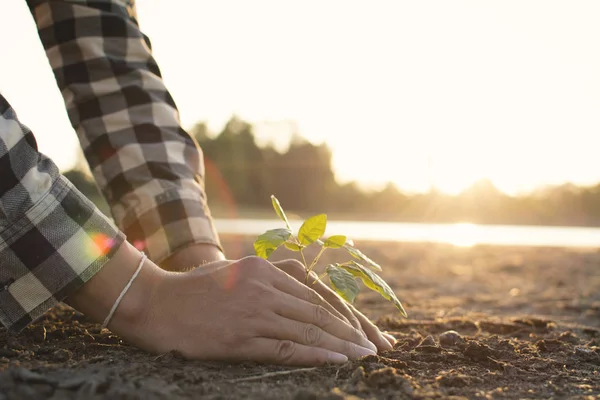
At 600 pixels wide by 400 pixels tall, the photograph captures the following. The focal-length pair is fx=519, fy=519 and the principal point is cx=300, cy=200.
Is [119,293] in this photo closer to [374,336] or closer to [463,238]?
[374,336]

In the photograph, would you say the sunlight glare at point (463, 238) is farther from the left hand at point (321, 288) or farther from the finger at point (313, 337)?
the finger at point (313, 337)

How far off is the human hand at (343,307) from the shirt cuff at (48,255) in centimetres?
58

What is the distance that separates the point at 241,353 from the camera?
1.37 meters

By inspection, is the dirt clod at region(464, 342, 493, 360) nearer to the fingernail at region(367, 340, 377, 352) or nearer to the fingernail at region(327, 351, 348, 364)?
the fingernail at region(367, 340, 377, 352)

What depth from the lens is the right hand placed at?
1.35 meters

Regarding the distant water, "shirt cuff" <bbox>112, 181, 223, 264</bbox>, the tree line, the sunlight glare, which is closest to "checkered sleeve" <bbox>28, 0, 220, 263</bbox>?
"shirt cuff" <bbox>112, 181, 223, 264</bbox>

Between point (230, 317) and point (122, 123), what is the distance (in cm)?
105

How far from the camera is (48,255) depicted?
1335 mm

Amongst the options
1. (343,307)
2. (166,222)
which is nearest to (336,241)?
(343,307)

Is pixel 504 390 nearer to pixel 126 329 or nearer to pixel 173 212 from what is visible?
pixel 126 329

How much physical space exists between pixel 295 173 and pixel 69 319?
126 feet

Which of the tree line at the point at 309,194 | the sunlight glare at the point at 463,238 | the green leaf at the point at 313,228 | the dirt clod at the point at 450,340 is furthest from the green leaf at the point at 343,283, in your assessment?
the tree line at the point at 309,194

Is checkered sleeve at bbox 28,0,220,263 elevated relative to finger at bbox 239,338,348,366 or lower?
elevated

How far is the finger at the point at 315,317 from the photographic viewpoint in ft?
4.52
